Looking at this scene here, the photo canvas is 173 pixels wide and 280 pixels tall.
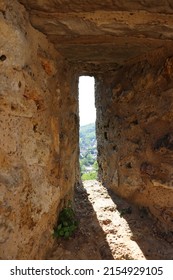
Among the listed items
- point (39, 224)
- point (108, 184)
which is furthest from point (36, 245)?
point (108, 184)

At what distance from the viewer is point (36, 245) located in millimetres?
2990

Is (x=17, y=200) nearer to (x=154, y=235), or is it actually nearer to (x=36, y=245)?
(x=36, y=245)

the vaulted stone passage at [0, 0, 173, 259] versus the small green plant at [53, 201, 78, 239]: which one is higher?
the vaulted stone passage at [0, 0, 173, 259]

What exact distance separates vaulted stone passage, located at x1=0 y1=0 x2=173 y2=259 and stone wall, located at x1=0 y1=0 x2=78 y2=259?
0.03 feet

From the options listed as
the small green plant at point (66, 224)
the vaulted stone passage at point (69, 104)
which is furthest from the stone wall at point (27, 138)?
the small green plant at point (66, 224)

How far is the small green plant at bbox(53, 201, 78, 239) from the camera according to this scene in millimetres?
3557

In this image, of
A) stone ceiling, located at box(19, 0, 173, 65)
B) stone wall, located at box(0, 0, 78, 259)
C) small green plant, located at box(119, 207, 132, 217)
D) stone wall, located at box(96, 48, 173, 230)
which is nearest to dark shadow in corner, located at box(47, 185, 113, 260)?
stone wall, located at box(0, 0, 78, 259)

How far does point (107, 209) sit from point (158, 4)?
3166 millimetres

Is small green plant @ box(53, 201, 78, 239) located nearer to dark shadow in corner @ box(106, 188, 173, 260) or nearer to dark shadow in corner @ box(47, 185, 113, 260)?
dark shadow in corner @ box(47, 185, 113, 260)

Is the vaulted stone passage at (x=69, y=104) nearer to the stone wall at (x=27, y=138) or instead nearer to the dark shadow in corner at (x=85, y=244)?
the stone wall at (x=27, y=138)

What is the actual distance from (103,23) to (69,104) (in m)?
1.50

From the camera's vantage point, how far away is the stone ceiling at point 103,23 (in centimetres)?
277

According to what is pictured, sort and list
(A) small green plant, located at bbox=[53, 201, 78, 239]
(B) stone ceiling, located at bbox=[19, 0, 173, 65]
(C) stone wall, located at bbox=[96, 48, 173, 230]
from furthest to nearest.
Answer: (C) stone wall, located at bbox=[96, 48, 173, 230]
(A) small green plant, located at bbox=[53, 201, 78, 239]
(B) stone ceiling, located at bbox=[19, 0, 173, 65]

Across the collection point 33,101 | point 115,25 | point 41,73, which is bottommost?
point 33,101
